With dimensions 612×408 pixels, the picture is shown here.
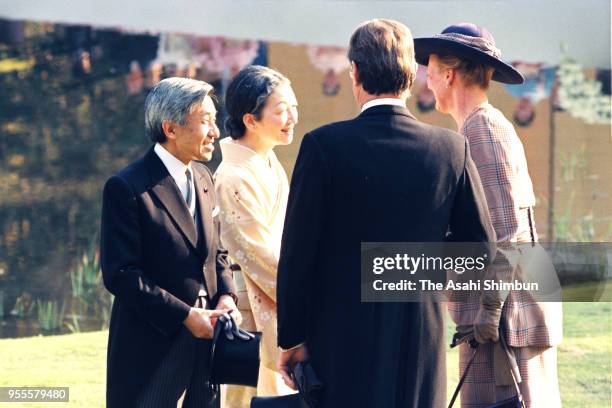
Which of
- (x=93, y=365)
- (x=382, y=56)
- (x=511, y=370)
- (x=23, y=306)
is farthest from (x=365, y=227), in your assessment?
(x=23, y=306)

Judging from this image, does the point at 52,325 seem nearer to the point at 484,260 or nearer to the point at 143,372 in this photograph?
the point at 143,372

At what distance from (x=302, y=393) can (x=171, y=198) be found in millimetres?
853

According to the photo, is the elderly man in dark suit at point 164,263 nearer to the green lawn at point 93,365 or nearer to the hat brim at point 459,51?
the hat brim at point 459,51

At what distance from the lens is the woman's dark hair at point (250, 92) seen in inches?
149

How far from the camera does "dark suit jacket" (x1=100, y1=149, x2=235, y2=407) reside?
3213 millimetres

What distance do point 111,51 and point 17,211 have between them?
1224mm

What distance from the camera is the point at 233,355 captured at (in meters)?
3.24

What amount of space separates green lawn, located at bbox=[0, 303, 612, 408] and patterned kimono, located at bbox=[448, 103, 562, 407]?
2.27 m

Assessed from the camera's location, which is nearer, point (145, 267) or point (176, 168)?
point (145, 267)

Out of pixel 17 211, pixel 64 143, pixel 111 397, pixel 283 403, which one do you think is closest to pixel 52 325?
pixel 17 211

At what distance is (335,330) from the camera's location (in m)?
2.84

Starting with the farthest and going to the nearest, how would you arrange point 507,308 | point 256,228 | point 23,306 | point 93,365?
point 23,306
point 93,365
point 256,228
point 507,308

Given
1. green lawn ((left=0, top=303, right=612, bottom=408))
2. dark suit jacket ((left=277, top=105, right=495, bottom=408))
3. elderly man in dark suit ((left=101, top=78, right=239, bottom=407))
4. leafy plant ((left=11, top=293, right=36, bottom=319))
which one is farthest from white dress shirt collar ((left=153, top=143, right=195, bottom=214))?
leafy plant ((left=11, top=293, right=36, bottom=319))

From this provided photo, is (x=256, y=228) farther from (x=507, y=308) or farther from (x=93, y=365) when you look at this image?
(x=93, y=365)
